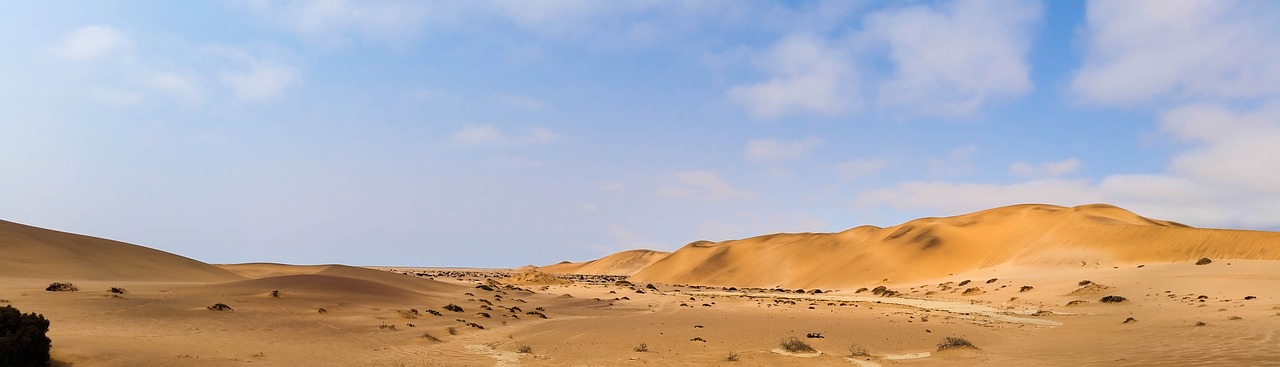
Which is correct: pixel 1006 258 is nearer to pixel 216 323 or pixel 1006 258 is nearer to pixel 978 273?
pixel 978 273

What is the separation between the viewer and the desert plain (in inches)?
586

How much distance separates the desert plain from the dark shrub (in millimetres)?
607

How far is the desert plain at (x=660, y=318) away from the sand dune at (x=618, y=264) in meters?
79.4

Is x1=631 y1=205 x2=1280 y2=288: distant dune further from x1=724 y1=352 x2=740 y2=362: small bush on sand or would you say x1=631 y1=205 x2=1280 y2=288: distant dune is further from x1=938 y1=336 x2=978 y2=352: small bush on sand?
x1=724 y1=352 x2=740 y2=362: small bush on sand

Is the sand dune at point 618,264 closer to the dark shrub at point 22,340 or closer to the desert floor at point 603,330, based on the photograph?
the desert floor at point 603,330

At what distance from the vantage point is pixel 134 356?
1267 centimetres

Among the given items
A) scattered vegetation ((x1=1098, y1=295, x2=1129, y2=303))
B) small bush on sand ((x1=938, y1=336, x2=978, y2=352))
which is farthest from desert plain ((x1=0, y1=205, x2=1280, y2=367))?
scattered vegetation ((x1=1098, y1=295, x2=1129, y2=303))

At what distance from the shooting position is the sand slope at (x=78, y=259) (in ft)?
85.1

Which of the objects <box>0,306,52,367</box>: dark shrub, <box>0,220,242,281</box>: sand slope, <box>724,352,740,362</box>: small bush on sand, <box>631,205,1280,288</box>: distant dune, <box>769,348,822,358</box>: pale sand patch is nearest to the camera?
<box>0,306,52,367</box>: dark shrub

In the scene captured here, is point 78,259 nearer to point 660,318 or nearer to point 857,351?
point 660,318

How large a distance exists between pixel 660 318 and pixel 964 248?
1790 inches

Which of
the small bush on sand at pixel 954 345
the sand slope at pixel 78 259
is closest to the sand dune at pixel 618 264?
the sand slope at pixel 78 259

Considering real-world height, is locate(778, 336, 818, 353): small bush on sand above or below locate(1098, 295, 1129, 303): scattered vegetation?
below

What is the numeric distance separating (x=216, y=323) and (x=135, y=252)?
21.9 metres
